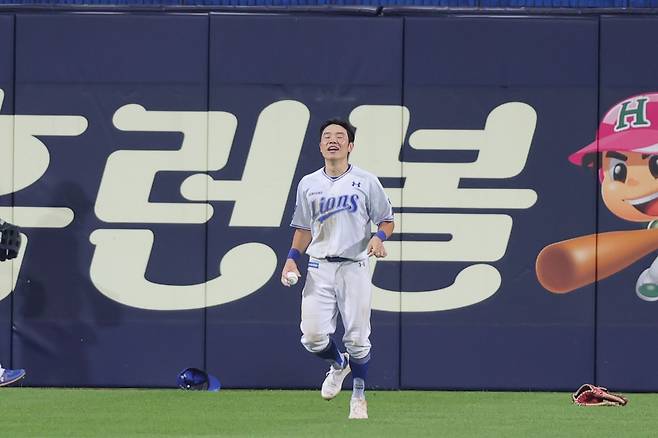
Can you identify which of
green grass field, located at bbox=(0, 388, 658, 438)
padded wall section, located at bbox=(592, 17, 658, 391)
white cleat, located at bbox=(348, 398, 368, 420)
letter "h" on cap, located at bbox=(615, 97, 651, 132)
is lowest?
green grass field, located at bbox=(0, 388, 658, 438)

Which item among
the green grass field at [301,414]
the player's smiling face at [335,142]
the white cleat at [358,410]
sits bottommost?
the green grass field at [301,414]

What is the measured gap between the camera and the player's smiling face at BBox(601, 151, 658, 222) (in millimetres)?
13094

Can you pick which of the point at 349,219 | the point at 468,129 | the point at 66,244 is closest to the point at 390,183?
the point at 468,129

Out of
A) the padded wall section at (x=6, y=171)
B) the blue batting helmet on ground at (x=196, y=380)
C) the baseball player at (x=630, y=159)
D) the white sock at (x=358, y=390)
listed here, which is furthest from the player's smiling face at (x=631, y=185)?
the padded wall section at (x=6, y=171)

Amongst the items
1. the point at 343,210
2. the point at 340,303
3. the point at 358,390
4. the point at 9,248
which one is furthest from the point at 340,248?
the point at 9,248

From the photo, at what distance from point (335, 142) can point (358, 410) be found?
75.4 inches

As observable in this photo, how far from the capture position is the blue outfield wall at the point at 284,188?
13109mm

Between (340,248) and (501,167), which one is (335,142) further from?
(501,167)

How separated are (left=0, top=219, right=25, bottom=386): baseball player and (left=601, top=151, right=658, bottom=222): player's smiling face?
4.94m

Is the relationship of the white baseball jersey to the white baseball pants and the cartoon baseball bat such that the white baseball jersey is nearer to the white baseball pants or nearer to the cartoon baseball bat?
the white baseball pants

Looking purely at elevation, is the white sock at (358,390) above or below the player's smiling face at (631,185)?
below

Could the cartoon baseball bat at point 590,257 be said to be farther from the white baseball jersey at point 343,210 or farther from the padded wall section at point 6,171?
the padded wall section at point 6,171

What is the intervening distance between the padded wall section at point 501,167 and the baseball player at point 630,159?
142 millimetres

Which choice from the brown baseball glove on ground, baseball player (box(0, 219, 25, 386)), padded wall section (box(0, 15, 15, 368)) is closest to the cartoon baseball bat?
the brown baseball glove on ground
